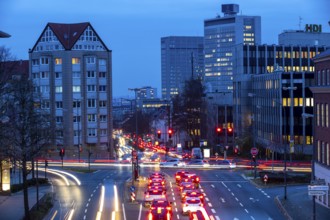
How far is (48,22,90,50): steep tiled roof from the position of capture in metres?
101

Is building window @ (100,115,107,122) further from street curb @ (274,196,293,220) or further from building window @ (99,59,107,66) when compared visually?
street curb @ (274,196,293,220)

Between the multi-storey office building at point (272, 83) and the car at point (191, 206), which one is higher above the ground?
the multi-storey office building at point (272, 83)

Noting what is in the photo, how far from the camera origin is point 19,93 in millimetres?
39156

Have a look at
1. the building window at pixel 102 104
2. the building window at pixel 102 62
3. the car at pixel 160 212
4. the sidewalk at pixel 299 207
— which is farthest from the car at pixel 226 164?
the car at pixel 160 212

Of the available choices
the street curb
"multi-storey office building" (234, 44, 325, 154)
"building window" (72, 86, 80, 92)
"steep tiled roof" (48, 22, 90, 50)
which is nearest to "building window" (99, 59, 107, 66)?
"steep tiled roof" (48, 22, 90, 50)

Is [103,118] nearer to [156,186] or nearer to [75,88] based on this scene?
[75,88]

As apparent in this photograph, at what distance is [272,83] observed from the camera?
94812mm

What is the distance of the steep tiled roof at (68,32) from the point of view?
101 metres

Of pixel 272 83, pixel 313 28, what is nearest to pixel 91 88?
pixel 272 83

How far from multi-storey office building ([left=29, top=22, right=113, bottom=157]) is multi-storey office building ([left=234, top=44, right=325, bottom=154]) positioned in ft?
78.2

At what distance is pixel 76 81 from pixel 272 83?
99.4 ft

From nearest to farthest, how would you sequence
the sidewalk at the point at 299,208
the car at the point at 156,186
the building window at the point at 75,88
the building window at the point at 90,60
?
the sidewalk at the point at 299,208 < the car at the point at 156,186 < the building window at the point at 75,88 < the building window at the point at 90,60

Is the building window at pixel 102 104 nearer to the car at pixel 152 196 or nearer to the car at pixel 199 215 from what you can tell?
the car at pixel 152 196

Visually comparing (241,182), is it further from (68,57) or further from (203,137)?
(203,137)
